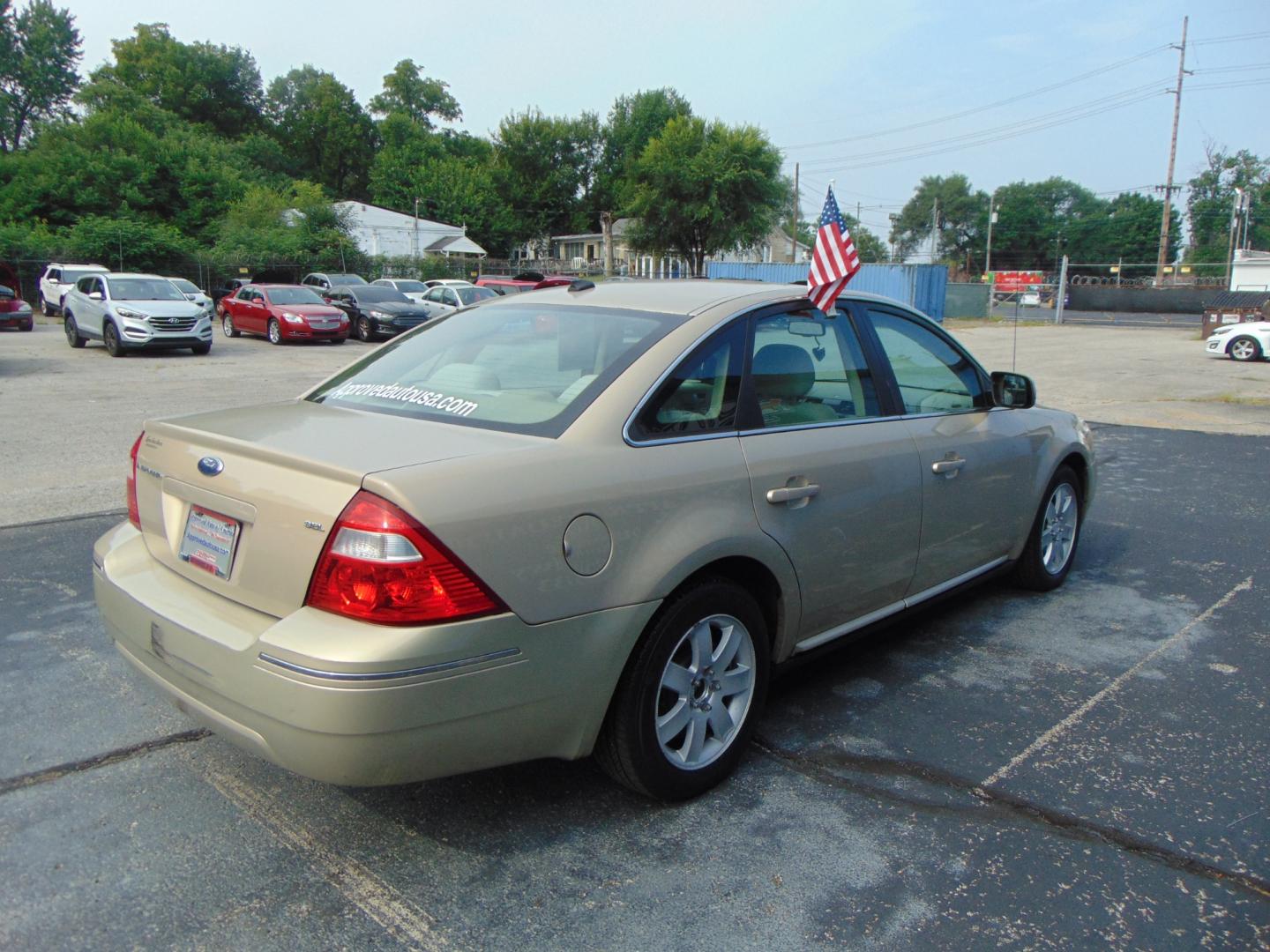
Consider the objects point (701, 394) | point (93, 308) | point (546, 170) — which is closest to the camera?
point (701, 394)

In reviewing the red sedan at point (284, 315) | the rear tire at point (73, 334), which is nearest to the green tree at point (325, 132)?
the red sedan at point (284, 315)

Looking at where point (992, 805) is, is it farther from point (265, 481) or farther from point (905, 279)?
point (905, 279)

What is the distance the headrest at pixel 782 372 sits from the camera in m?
3.44

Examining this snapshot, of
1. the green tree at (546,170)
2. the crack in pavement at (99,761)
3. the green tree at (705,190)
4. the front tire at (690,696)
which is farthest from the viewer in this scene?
the green tree at (546,170)

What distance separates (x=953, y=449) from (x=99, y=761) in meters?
3.47

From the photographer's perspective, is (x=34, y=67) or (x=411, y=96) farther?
(x=411, y=96)

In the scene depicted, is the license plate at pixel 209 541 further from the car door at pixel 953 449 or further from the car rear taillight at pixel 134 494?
the car door at pixel 953 449

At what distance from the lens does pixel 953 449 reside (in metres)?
4.11

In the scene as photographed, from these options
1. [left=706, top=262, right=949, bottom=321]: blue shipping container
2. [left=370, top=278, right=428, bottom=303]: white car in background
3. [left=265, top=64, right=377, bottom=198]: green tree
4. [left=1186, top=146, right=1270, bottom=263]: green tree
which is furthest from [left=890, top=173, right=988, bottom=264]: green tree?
[left=370, top=278, right=428, bottom=303]: white car in background

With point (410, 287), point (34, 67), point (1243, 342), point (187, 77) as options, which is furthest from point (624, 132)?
point (1243, 342)

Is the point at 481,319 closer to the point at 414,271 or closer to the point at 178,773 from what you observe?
the point at 178,773

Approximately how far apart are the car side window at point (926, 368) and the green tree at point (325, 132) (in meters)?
92.4

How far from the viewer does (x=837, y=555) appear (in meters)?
3.52

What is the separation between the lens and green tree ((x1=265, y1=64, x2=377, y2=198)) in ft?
291
